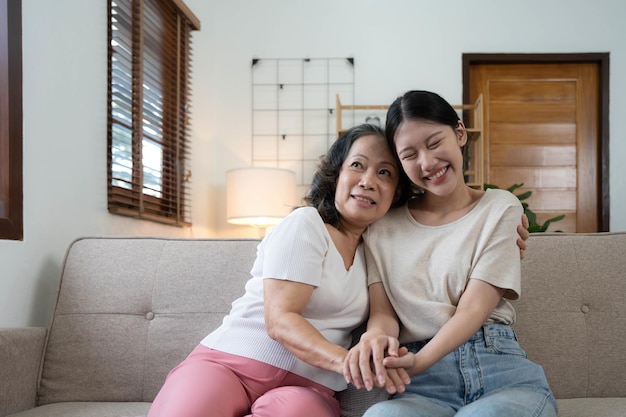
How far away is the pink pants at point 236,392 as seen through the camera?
47.5 inches

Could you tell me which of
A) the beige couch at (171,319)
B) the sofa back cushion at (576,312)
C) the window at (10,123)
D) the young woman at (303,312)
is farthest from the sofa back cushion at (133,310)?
the sofa back cushion at (576,312)

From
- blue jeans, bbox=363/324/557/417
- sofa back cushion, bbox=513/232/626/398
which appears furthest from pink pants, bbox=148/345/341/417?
sofa back cushion, bbox=513/232/626/398

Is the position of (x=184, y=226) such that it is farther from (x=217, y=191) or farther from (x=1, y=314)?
(x=1, y=314)

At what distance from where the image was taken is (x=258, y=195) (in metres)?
3.50

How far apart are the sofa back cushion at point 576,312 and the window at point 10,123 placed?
1445 millimetres

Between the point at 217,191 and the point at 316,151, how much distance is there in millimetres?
722

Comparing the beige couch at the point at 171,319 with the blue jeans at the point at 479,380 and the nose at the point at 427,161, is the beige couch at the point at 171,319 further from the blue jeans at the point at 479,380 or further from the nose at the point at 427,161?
the nose at the point at 427,161

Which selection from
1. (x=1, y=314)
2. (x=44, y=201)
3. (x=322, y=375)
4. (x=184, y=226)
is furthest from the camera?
(x=184, y=226)

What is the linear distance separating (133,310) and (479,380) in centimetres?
97

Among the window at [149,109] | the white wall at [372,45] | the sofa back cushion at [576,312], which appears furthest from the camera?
the white wall at [372,45]

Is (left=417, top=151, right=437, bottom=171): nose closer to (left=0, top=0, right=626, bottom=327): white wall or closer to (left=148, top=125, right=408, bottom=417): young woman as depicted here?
(left=148, top=125, right=408, bottom=417): young woman

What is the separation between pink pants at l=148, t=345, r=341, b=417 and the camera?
3.96 ft

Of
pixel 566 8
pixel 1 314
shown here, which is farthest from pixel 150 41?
pixel 566 8

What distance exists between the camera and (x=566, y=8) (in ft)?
13.4
